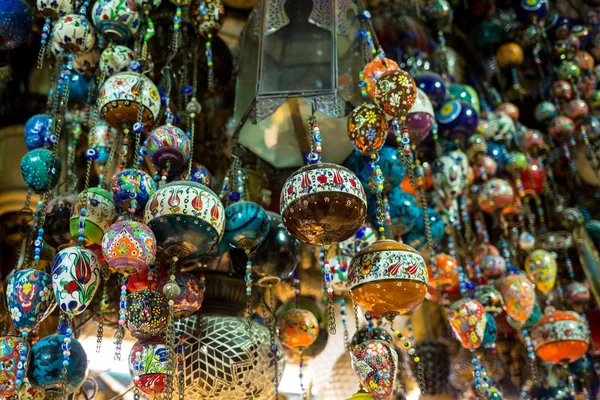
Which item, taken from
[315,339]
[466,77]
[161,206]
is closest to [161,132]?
[161,206]

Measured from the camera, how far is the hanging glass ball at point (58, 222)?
1.39m

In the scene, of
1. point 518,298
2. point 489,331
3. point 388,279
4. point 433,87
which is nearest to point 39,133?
point 388,279

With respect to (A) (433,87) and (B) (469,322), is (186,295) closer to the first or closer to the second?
(B) (469,322)

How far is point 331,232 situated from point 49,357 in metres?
0.62

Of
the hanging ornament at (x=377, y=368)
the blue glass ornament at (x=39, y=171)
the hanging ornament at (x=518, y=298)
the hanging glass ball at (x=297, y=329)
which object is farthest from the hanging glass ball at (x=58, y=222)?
the hanging ornament at (x=518, y=298)

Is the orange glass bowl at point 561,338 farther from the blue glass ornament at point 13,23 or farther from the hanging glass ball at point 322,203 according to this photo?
the blue glass ornament at point 13,23

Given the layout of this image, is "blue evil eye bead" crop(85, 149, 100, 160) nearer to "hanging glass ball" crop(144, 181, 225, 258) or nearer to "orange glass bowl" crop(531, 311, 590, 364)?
"hanging glass ball" crop(144, 181, 225, 258)

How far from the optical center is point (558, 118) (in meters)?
2.34

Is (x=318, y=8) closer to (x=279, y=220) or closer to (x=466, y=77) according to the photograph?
(x=279, y=220)

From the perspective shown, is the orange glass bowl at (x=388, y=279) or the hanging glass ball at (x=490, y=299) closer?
the orange glass bowl at (x=388, y=279)

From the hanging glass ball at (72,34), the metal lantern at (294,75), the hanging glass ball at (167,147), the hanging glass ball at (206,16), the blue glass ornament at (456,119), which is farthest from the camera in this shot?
the blue glass ornament at (456,119)

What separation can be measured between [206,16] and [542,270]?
1351 mm

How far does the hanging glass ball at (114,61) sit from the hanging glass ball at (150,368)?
0.69 metres

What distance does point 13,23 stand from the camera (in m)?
1.54
